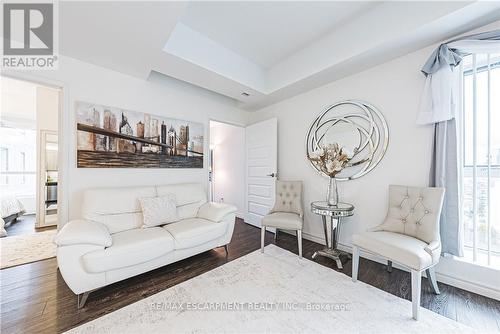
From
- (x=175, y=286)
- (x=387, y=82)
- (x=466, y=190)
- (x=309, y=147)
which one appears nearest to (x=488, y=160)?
(x=466, y=190)

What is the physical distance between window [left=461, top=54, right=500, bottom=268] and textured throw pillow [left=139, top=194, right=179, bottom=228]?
10.4 ft

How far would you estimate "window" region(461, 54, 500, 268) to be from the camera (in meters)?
1.78

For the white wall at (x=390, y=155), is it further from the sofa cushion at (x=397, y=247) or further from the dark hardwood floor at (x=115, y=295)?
the sofa cushion at (x=397, y=247)

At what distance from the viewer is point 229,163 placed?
480 centimetres

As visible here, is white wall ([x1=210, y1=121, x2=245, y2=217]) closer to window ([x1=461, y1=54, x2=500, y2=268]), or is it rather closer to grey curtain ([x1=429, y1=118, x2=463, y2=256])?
grey curtain ([x1=429, y1=118, x2=463, y2=256])

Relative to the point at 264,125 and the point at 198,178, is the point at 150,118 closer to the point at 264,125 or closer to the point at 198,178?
the point at 198,178

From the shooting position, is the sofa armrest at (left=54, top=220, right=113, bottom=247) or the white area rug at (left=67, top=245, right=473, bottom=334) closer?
the white area rug at (left=67, top=245, right=473, bottom=334)

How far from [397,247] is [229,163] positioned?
12.2 ft

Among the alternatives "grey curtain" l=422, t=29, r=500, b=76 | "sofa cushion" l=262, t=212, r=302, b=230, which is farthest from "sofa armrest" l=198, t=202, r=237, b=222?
"grey curtain" l=422, t=29, r=500, b=76

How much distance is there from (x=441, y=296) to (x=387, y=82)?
7.45ft

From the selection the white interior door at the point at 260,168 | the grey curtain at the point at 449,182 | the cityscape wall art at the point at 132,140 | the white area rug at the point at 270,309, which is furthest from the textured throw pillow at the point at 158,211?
the grey curtain at the point at 449,182

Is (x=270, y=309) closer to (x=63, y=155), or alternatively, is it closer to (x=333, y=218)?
(x=333, y=218)

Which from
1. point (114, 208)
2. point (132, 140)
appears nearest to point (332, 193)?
point (114, 208)

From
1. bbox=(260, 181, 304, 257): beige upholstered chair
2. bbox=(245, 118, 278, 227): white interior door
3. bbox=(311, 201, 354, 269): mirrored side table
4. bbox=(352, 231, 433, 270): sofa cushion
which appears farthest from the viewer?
bbox=(245, 118, 278, 227): white interior door
